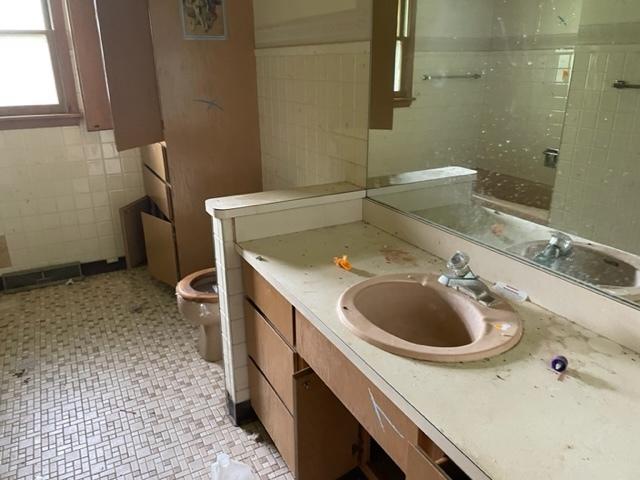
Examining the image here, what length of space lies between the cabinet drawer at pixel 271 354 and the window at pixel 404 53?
101 centimetres

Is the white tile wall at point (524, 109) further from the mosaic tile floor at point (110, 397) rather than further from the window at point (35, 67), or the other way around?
the window at point (35, 67)

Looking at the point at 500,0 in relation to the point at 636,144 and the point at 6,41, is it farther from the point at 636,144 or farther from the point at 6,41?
the point at 6,41

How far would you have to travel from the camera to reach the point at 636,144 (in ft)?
5.01

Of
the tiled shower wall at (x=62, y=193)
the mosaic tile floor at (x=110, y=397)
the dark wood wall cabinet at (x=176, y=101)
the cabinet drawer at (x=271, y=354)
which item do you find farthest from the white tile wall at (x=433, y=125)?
the tiled shower wall at (x=62, y=193)

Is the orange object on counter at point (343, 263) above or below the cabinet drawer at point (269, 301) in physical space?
above

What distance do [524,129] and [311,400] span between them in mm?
1159

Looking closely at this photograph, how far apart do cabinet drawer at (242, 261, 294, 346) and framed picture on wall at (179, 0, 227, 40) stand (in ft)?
4.90

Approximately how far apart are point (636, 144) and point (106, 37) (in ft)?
7.72

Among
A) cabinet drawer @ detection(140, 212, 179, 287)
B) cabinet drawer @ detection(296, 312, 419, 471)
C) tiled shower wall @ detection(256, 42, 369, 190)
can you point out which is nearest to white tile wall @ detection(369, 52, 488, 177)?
tiled shower wall @ detection(256, 42, 369, 190)

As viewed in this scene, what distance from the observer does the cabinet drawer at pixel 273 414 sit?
1.65 metres

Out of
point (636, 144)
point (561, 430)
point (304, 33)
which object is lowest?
point (561, 430)

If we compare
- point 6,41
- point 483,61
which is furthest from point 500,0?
point 6,41

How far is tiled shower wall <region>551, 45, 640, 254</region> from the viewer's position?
152 centimetres

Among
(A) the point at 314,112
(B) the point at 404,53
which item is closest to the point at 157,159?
(A) the point at 314,112
